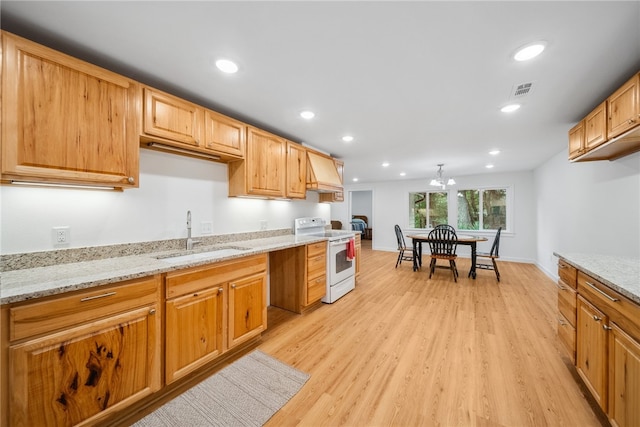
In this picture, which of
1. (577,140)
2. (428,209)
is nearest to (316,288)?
(577,140)

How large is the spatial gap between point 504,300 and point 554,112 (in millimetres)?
2519

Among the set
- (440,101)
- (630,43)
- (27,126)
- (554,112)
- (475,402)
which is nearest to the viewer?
(27,126)

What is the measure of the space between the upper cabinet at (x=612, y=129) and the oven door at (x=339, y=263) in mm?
2770

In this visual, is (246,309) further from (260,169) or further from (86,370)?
(260,169)

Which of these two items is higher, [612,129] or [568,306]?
[612,129]

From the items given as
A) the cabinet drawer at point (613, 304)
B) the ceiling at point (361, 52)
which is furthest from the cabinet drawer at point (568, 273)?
the ceiling at point (361, 52)

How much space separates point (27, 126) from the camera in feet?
4.38

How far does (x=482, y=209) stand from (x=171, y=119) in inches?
289

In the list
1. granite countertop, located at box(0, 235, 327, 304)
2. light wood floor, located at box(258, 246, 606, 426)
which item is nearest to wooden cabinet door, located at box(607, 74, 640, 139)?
light wood floor, located at box(258, 246, 606, 426)

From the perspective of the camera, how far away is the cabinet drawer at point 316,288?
300 cm

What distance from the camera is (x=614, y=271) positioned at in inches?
60.9

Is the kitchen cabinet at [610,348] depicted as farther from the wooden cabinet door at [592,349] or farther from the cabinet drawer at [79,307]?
the cabinet drawer at [79,307]

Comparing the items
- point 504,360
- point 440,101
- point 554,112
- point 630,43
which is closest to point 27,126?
point 440,101

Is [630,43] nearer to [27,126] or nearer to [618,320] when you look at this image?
[618,320]
